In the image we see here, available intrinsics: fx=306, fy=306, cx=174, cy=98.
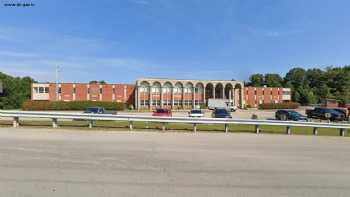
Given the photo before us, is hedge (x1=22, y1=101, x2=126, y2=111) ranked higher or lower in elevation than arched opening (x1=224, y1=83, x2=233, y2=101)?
lower

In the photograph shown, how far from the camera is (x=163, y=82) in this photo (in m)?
89.6

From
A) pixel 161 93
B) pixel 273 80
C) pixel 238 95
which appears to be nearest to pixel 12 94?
pixel 161 93

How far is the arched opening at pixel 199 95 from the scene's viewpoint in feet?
309

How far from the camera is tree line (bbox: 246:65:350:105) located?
4365 inches

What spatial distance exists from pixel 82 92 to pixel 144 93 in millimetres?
16897

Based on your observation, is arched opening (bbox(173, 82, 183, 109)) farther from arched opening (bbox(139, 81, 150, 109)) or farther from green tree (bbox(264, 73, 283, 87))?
green tree (bbox(264, 73, 283, 87))

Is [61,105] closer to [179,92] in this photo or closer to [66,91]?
[66,91]

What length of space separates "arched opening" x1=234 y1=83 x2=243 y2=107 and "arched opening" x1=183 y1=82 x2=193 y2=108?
51.3ft

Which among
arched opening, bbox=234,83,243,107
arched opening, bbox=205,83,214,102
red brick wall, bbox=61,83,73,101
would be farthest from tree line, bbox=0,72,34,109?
arched opening, bbox=234,83,243,107

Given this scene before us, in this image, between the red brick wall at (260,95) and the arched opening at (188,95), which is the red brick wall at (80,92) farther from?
the red brick wall at (260,95)

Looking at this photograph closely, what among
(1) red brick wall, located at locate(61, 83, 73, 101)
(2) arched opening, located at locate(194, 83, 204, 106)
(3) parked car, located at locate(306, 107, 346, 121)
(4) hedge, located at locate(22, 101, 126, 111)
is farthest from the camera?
(2) arched opening, located at locate(194, 83, 204, 106)

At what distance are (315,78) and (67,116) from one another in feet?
440

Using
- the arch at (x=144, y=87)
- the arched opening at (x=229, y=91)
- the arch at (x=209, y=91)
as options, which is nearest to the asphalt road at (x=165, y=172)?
the arch at (x=144, y=87)

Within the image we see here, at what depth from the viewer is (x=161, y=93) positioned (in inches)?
3516
